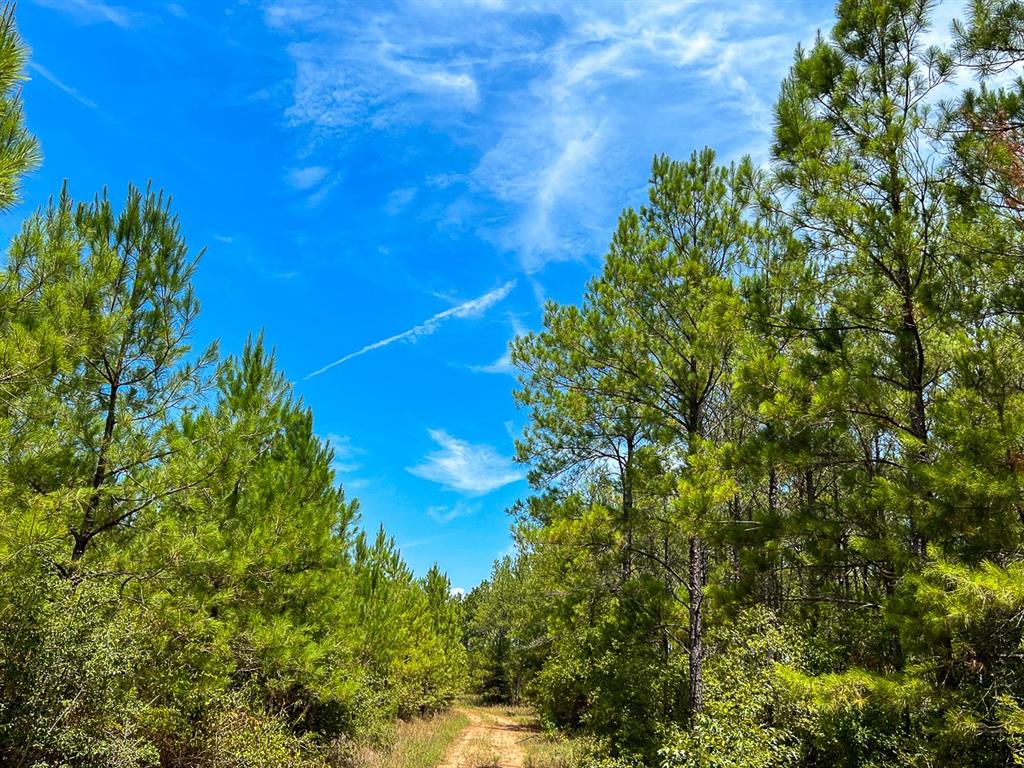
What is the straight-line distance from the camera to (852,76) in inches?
269

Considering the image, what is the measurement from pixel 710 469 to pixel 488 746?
52.5 feet

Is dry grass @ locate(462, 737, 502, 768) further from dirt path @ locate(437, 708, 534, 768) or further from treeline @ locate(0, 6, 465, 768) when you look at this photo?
treeline @ locate(0, 6, 465, 768)

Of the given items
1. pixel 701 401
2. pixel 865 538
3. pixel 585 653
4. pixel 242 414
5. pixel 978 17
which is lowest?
pixel 585 653

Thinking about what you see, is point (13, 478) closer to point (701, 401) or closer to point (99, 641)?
point (99, 641)

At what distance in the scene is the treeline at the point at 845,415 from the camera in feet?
16.7

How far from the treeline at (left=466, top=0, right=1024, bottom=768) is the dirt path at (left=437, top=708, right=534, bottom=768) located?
6.91m

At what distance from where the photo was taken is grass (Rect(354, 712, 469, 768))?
554 inches

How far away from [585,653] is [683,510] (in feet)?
23.6

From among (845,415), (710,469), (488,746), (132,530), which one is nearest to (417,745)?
(488,746)

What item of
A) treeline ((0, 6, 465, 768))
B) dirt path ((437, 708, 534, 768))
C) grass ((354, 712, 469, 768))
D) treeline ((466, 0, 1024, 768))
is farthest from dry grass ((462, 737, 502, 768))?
treeline ((466, 0, 1024, 768))

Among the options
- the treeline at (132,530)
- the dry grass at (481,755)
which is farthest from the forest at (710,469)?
the dry grass at (481,755)

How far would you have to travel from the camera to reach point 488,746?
18.9 meters

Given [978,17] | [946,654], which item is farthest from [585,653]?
[978,17]

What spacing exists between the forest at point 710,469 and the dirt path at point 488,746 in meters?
6.53
